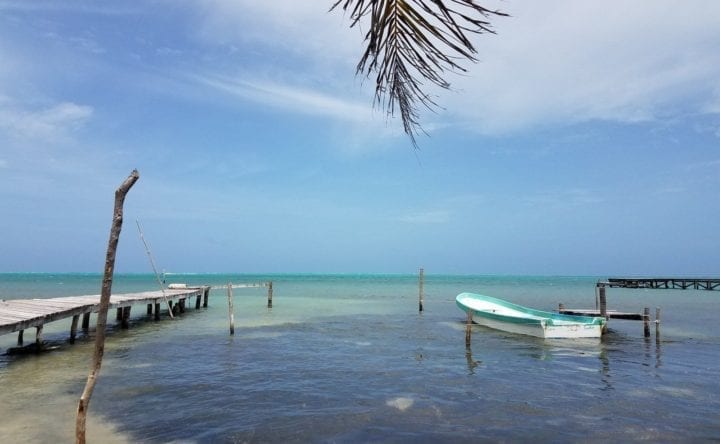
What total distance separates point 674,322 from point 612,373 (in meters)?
15.9

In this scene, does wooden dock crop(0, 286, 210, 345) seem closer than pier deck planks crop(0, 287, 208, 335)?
No

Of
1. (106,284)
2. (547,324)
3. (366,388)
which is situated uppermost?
(106,284)

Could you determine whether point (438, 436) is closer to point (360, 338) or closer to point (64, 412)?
point (64, 412)

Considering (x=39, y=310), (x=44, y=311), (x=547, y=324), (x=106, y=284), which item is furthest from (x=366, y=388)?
(x=39, y=310)

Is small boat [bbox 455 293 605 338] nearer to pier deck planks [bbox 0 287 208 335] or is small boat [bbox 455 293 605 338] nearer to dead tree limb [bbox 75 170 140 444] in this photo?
dead tree limb [bbox 75 170 140 444]

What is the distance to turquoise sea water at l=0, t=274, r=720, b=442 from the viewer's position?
29.4 feet

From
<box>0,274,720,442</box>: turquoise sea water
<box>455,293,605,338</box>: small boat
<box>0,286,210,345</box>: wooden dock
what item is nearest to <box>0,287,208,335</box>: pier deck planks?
<box>0,286,210,345</box>: wooden dock

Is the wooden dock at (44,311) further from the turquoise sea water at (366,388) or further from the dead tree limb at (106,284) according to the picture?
the dead tree limb at (106,284)

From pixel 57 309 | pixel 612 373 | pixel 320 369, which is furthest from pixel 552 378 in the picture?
pixel 57 309

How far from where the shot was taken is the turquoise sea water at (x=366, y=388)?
8953mm

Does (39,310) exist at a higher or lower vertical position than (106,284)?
lower

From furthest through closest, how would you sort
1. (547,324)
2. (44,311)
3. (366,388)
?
(547,324) → (44,311) → (366,388)

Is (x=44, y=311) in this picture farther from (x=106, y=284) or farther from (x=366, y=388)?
(x=106, y=284)

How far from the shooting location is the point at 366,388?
11.9 m
